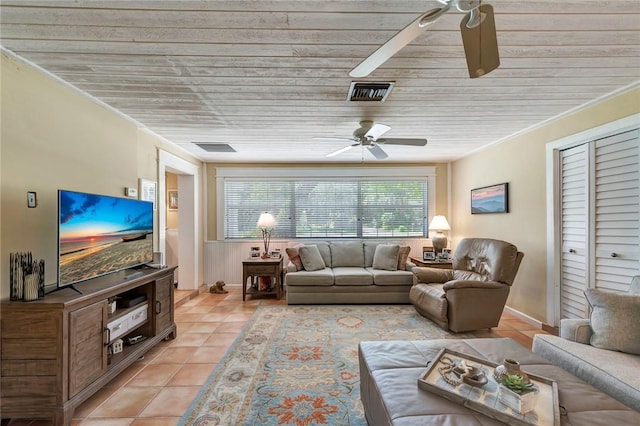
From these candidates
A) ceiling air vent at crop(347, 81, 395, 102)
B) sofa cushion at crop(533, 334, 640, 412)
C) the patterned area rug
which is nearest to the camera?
sofa cushion at crop(533, 334, 640, 412)

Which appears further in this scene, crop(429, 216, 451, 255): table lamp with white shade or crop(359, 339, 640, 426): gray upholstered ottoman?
crop(429, 216, 451, 255): table lamp with white shade

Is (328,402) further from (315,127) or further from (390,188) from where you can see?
(390,188)

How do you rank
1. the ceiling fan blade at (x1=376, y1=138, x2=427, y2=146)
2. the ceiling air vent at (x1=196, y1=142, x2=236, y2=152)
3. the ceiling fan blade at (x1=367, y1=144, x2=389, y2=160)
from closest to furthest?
the ceiling fan blade at (x1=376, y1=138, x2=427, y2=146) < the ceiling fan blade at (x1=367, y1=144, x2=389, y2=160) < the ceiling air vent at (x1=196, y1=142, x2=236, y2=152)

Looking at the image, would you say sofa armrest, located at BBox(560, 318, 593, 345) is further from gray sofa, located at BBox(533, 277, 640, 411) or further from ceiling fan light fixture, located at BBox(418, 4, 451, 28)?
ceiling fan light fixture, located at BBox(418, 4, 451, 28)

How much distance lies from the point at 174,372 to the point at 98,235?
1254 millimetres

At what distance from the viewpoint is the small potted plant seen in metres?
1.16

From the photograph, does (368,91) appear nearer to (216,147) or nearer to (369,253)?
(216,147)

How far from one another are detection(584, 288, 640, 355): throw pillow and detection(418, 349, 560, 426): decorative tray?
852 millimetres

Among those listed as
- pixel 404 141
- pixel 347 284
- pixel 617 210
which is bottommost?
pixel 347 284

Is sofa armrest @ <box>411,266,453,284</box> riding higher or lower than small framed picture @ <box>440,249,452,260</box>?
lower

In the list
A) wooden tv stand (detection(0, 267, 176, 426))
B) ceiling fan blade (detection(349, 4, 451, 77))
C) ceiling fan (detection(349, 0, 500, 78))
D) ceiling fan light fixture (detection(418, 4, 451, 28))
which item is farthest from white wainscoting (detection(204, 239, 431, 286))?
ceiling fan light fixture (detection(418, 4, 451, 28))

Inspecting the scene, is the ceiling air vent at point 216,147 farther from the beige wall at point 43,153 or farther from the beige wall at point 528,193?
the beige wall at point 528,193

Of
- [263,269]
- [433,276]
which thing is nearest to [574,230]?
[433,276]

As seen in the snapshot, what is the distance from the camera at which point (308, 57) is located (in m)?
1.85
